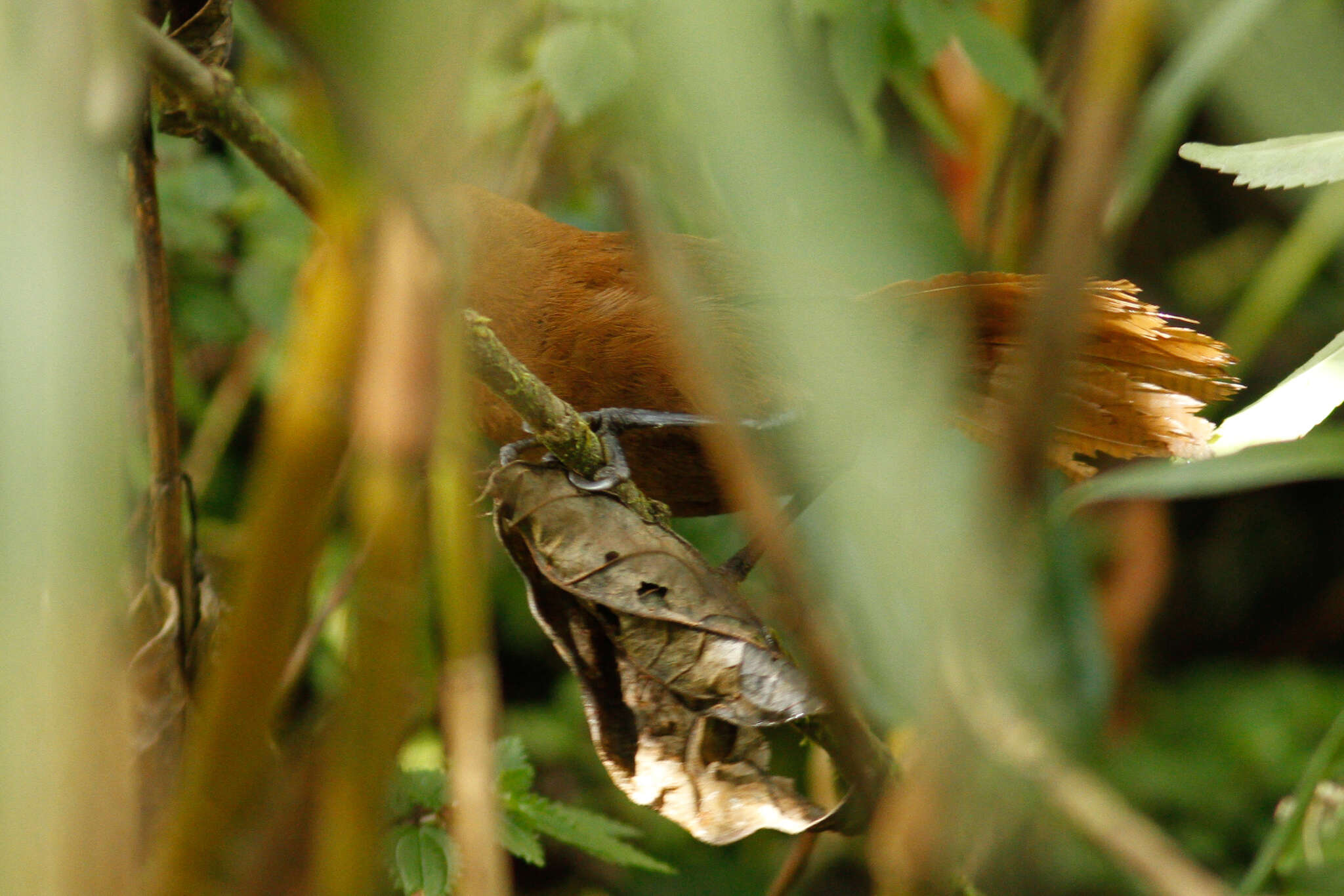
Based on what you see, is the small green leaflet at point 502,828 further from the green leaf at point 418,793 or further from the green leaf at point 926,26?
the green leaf at point 926,26

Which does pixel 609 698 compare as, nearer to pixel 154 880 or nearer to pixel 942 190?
pixel 154 880

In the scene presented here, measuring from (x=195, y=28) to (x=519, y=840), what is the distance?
89 cm

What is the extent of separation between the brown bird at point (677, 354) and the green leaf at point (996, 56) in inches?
13.3

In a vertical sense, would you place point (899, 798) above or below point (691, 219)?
below

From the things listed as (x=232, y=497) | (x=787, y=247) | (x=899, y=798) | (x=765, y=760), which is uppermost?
(x=787, y=247)

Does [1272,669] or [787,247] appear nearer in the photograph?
[787,247]

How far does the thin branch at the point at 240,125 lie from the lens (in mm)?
734

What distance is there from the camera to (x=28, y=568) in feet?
1.30

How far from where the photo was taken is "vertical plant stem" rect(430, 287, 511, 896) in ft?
2.32

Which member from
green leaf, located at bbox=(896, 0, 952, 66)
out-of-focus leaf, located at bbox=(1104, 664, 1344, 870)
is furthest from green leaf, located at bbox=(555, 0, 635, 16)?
out-of-focus leaf, located at bbox=(1104, 664, 1344, 870)

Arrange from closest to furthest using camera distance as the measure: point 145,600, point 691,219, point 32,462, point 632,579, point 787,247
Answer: point 32,462, point 787,247, point 632,579, point 145,600, point 691,219

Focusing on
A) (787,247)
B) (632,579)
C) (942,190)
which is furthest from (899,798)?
(942,190)

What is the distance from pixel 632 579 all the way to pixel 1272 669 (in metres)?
2.75

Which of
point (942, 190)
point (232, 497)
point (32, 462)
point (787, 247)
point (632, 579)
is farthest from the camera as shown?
point (232, 497)
